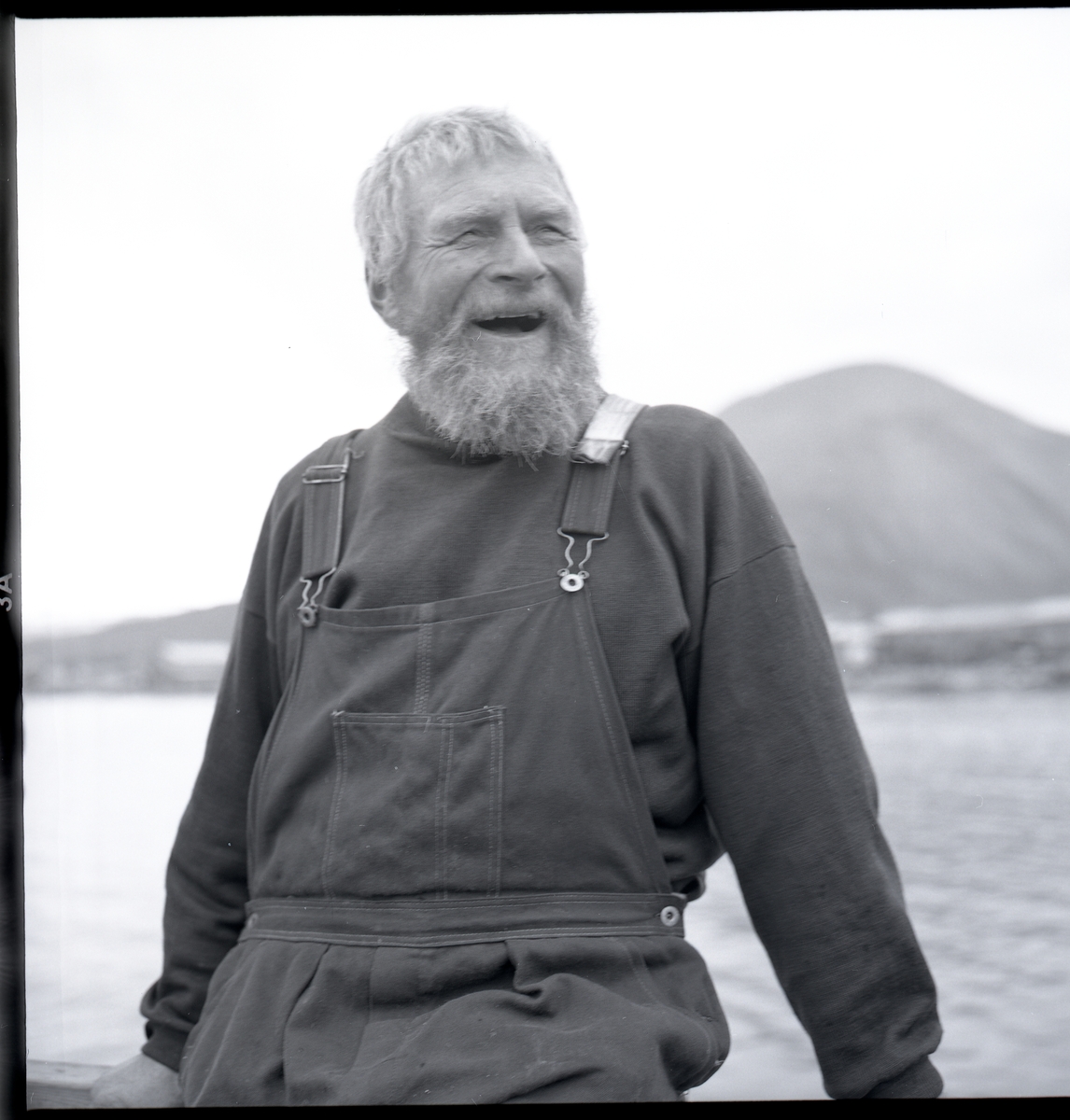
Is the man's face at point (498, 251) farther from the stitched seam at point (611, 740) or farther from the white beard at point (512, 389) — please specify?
the stitched seam at point (611, 740)

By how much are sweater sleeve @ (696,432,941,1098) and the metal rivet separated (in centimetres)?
9

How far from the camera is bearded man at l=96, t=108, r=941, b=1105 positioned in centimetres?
135

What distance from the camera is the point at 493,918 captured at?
1.38 meters

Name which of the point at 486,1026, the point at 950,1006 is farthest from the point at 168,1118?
the point at 950,1006

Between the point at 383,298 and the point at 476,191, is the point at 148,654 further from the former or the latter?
the point at 476,191

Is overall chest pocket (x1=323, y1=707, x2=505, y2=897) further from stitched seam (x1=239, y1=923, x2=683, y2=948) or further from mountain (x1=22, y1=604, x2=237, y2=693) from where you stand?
mountain (x1=22, y1=604, x2=237, y2=693)

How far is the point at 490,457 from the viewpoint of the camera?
5.30 feet

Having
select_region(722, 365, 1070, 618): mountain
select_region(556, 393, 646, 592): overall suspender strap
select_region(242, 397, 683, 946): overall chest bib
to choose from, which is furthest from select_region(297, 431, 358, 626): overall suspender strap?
select_region(722, 365, 1070, 618): mountain

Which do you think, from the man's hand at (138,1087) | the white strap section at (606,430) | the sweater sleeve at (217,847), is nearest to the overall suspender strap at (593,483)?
the white strap section at (606,430)

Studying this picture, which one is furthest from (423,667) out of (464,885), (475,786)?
(464,885)

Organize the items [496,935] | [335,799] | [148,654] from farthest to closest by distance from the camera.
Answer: [148,654]
[335,799]
[496,935]

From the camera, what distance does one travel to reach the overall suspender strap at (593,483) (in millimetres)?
1482

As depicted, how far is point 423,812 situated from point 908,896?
1656 mm

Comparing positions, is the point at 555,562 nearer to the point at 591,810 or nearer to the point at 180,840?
the point at 591,810
